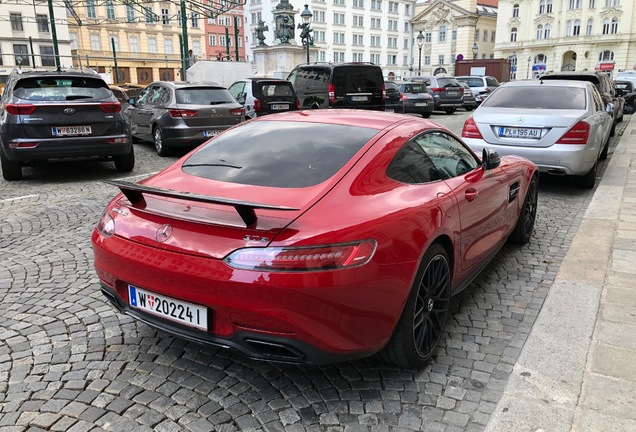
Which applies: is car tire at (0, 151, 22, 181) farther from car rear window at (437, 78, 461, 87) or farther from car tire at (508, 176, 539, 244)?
car rear window at (437, 78, 461, 87)

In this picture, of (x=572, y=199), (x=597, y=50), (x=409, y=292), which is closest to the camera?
(x=409, y=292)

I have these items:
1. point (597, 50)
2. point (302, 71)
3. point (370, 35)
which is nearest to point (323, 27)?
point (370, 35)

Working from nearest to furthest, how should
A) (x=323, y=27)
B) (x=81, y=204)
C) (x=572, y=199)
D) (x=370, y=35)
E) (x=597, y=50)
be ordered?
(x=81, y=204) < (x=572, y=199) < (x=597, y=50) < (x=323, y=27) < (x=370, y=35)

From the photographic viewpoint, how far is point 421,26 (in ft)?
343

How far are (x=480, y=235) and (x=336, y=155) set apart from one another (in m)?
1.36

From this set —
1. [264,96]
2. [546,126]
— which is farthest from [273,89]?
[546,126]

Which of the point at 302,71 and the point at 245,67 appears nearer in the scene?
the point at 302,71

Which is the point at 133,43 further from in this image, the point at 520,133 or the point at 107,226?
the point at 107,226

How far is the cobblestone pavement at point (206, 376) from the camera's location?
8.71 ft

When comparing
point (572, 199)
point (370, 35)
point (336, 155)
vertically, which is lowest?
point (572, 199)

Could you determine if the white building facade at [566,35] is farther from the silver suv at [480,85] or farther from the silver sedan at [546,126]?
the silver sedan at [546,126]

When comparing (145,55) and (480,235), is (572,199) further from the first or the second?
(145,55)

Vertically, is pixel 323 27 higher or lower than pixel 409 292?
higher

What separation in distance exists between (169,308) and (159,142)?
9.26 meters
